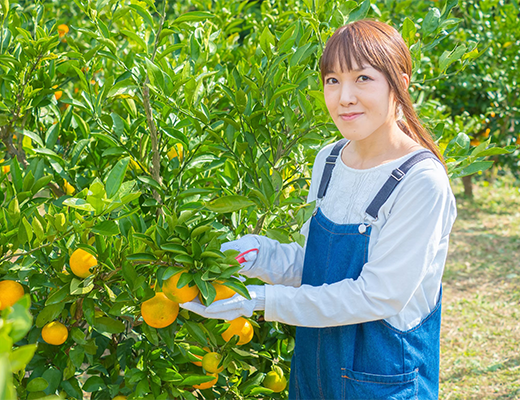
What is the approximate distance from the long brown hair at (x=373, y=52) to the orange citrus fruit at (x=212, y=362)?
0.65 meters

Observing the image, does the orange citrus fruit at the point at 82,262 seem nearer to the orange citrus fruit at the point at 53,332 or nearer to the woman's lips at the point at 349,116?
the orange citrus fruit at the point at 53,332

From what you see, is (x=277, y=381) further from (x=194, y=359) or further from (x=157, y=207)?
(x=157, y=207)

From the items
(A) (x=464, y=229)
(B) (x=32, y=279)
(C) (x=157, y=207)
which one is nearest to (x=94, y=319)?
(B) (x=32, y=279)

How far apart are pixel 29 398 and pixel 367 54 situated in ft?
3.26

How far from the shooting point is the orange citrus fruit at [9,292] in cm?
119

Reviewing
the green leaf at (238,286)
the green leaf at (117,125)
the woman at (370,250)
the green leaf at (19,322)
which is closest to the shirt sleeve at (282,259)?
the woman at (370,250)

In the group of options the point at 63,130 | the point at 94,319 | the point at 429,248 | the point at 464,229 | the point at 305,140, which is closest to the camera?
the point at 429,248

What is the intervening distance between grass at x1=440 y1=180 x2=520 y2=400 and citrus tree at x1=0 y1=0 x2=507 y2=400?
156 cm

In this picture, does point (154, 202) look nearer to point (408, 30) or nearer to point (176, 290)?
point (176, 290)

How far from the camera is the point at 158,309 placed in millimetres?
1141

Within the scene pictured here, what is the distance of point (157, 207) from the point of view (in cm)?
159

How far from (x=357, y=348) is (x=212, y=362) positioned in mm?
319

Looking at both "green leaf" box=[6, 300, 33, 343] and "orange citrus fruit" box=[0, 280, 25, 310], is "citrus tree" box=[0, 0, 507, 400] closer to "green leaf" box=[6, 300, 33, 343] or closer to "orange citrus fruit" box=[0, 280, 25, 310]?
"orange citrus fruit" box=[0, 280, 25, 310]

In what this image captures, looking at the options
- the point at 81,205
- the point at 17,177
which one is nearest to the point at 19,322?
the point at 81,205
